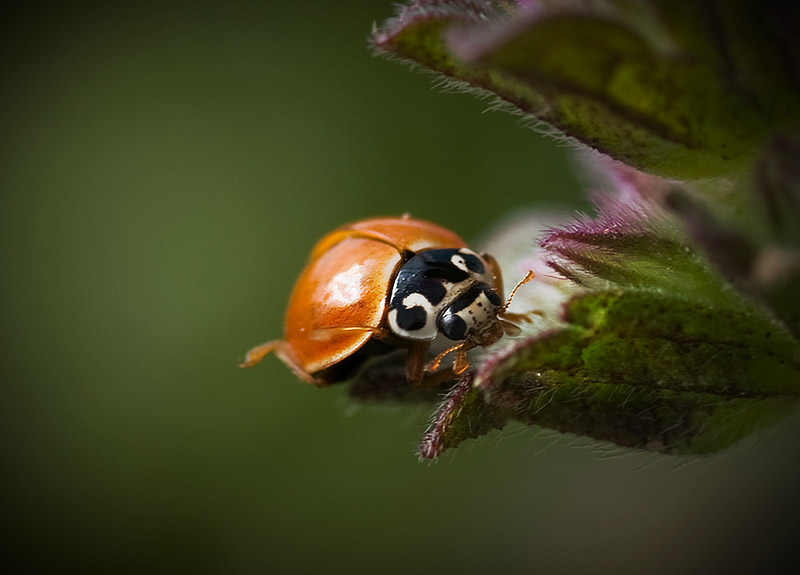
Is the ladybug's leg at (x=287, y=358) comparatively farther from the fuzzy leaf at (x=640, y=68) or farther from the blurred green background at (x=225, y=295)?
the blurred green background at (x=225, y=295)

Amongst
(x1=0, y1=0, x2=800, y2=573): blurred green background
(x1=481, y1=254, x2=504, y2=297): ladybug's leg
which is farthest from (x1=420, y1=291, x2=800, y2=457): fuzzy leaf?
(x1=0, y1=0, x2=800, y2=573): blurred green background

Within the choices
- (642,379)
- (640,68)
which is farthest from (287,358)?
(640,68)

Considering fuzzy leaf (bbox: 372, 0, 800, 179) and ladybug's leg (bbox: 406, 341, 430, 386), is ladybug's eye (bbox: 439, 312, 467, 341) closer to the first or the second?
ladybug's leg (bbox: 406, 341, 430, 386)

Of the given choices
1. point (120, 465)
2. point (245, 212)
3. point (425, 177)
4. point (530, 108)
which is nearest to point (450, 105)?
point (425, 177)

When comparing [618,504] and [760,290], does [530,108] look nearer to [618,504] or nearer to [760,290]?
[760,290]

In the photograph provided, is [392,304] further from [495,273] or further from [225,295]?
[225,295]

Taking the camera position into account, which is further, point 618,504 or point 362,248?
point 618,504

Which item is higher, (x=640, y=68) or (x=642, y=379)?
(x=640, y=68)
